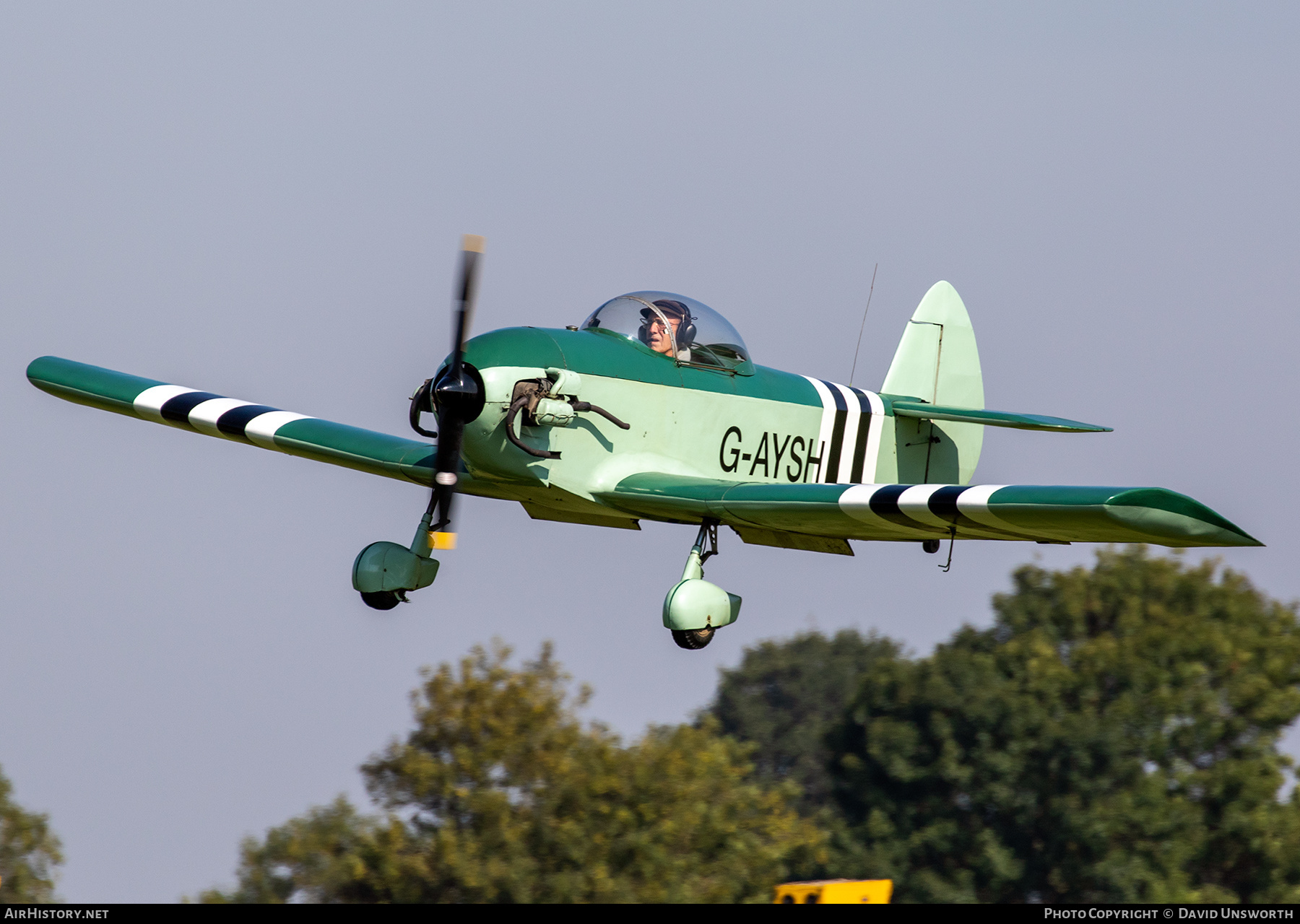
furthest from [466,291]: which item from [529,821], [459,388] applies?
[529,821]

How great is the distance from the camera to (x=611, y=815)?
39781 millimetres

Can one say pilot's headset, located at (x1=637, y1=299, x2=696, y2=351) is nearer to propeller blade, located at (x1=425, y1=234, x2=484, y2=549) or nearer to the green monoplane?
the green monoplane

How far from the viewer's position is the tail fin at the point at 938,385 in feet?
55.6

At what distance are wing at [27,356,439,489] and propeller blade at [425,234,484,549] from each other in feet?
4.21

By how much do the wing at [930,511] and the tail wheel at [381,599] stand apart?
2194 millimetres

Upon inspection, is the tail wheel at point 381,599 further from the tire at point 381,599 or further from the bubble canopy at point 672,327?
the bubble canopy at point 672,327

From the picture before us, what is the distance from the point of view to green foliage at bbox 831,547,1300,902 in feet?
154

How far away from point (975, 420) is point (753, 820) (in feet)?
92.2

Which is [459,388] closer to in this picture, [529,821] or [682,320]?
[682,320]

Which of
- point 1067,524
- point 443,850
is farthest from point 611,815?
point 1067,524

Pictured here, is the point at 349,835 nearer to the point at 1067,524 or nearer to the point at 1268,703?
the point at 1268,703

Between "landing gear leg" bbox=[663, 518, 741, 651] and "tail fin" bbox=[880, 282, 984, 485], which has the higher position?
"tail fin" bbox=[880, 282, 984, 485]

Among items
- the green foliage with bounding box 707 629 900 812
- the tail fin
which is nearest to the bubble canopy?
the tail fin

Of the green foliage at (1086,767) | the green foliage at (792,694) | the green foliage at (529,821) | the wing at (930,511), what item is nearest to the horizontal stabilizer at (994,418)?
the wing at (930,511)
